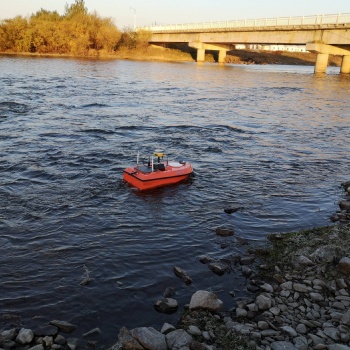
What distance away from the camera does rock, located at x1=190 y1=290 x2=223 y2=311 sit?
7473mm

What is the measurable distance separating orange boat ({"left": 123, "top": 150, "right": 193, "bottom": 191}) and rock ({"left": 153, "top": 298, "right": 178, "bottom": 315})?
604cm

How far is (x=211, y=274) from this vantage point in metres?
9.01

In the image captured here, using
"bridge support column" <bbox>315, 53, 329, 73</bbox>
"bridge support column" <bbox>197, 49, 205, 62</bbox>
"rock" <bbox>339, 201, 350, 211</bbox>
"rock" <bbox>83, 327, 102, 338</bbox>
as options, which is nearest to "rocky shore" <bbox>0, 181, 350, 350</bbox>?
"rock" <bbox>83, 327, 102, 338</bbox>

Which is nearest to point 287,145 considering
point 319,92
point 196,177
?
point 196,177

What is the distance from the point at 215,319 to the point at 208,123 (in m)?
20.0

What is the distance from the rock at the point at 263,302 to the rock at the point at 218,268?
1409mm

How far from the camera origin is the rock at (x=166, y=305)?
7.63 meters

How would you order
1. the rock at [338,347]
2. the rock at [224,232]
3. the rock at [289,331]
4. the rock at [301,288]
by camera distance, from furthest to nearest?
the rock at [224,232]
the rock at [301,288]
the rock at [289,331]
the rock at [338,347]

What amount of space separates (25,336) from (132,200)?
6.73 metres

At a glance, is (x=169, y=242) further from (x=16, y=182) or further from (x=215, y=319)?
(x=16, y=182)

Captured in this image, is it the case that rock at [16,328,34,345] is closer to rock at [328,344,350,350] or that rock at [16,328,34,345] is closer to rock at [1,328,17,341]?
rock at [1,328,17,341]

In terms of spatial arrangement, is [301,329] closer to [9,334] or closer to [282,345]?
[282,345]

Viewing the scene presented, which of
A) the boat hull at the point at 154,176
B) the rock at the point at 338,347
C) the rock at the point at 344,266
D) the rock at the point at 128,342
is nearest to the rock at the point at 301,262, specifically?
the rock at the point at 344,266

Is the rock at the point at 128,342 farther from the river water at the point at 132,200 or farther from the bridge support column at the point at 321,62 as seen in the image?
the bridge support column at the point at 321,62
